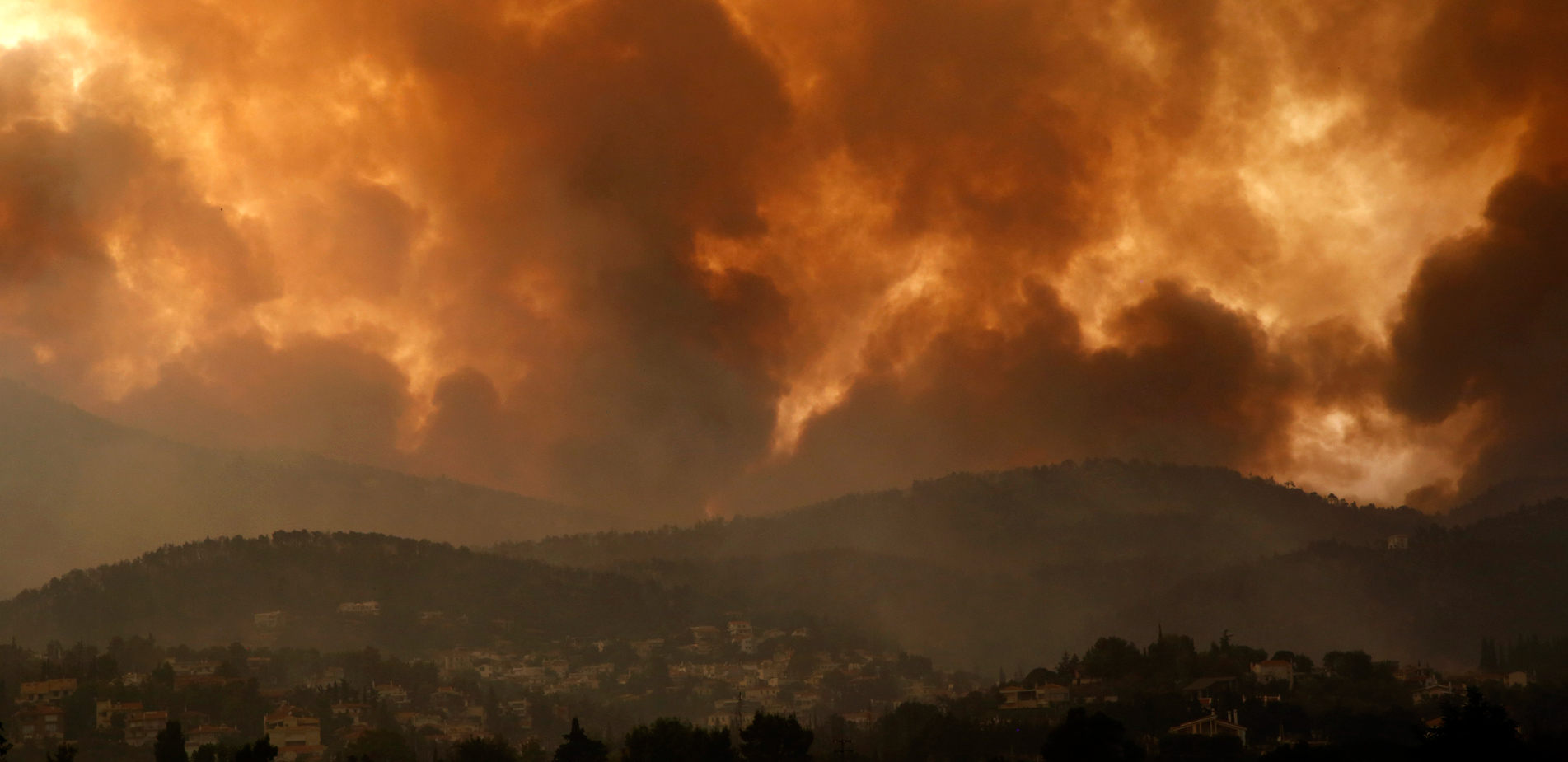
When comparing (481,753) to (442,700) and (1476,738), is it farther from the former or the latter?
(1476,738)

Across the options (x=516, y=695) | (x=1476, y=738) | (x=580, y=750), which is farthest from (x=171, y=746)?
(x=516, y=695)

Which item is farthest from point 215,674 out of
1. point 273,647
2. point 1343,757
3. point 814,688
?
point 1343,757

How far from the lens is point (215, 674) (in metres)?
160

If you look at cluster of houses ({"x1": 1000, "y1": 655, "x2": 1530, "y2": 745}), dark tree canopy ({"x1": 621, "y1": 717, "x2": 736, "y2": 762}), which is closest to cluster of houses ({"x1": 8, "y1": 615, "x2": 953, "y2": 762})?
cluster of houses ({"x1": 1000, "y1": 655, "x2": 1530, "y2": 745})

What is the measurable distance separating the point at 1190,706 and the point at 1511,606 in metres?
90.4

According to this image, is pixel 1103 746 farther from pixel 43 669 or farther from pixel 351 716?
pixel 43 669

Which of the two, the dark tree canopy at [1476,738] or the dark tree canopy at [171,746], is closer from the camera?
the dark tree canopy at [1476,738]

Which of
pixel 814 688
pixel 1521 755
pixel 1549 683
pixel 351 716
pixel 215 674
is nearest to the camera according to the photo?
pixel 1521 755

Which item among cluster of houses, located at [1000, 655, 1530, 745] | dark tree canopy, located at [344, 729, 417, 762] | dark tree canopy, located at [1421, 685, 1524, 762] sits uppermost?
cluster of houses, located at [1000, 655, 1530, 745]

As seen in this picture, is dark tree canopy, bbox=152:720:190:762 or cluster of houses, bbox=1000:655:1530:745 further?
cluster of houses, bbox=1000:655:1530:745

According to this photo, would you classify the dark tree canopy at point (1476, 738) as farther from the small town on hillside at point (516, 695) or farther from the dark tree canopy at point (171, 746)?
the dark tree canopy at point (171, 746)

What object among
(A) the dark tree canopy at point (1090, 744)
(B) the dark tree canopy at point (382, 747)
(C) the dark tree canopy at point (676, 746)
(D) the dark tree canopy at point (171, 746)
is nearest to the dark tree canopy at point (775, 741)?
(C) the dark tree canopy at point (676, 746)

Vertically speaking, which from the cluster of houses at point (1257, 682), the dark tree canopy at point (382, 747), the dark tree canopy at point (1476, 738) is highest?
the cluster of houses at point (1257, 682)

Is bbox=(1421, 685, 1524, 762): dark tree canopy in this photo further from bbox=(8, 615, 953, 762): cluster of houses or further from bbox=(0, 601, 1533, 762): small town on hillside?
bbox=(8, 615, 953, 762): cluster of houses
